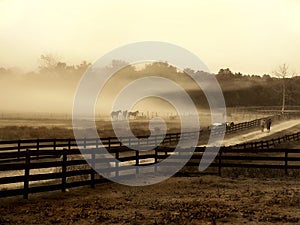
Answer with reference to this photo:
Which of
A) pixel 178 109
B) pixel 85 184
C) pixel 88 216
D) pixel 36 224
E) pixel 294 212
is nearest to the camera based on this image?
pixel 36 224

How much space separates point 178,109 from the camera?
10725cm

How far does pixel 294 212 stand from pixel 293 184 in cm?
514

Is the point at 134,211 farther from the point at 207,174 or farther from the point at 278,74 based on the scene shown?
the point at 278,74

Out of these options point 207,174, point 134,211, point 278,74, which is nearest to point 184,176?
point 207,174

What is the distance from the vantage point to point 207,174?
17.7 metres

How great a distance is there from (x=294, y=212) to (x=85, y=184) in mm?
7041

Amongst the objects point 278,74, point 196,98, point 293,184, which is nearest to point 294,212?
point 293,184

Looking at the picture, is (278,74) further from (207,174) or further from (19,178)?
(19,178)

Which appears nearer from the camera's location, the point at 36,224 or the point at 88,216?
the point at 36,224

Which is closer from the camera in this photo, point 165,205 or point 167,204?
point 165,205

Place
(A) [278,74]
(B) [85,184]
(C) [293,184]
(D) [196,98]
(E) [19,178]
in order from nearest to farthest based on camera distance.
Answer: (E) [19,178] → (B) [85,184] → (C) [293,184] → (A) [278,74] → (D) [196,98]

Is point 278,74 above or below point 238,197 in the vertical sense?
above

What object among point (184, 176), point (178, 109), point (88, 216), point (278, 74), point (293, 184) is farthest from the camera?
point (178, 109)

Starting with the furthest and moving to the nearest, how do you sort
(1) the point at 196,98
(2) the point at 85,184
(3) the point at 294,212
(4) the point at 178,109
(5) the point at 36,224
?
(1) the point at 196,98 → (4) the point at 178,109 → (2) the point at 85,184 → (3) the point at 294,212 → (5) the point at 36,224
